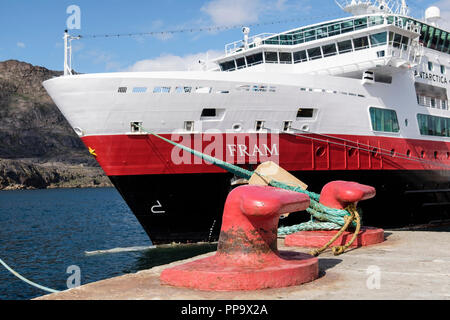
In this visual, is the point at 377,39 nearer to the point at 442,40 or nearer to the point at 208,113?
the point at 442,40

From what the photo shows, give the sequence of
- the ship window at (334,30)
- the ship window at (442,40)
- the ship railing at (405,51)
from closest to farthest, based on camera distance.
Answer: the ship railing at (405,51), the ship window at (334,30), the ship window at (442,40)

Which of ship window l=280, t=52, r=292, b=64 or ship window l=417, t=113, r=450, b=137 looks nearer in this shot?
ship window l=280, t=52, r=292, b=64

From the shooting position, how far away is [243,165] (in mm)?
15312

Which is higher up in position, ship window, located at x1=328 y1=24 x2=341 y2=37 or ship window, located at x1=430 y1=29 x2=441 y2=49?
ship window, located at x1=430 y1=29 x2=441 y2=49

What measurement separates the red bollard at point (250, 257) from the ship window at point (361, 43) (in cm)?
1493

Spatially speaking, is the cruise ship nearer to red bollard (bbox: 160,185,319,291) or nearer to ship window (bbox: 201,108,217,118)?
ship window (bbox: 201,108,217,118)

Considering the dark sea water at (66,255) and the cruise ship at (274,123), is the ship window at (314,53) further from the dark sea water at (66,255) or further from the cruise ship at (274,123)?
the dark sea water at (66,255)

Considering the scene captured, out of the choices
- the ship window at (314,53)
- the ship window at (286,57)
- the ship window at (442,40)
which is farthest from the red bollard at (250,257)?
the ship window at (442,40)

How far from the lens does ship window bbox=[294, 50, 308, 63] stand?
65.7 feet

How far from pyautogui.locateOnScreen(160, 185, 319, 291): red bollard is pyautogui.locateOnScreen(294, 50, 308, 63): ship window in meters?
15.0

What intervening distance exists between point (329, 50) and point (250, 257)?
15.9 meters

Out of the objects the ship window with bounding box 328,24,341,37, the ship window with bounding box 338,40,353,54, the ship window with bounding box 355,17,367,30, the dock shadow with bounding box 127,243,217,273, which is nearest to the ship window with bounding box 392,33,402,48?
the ship window with bounding box 355,17,367,30

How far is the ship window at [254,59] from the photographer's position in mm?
19781

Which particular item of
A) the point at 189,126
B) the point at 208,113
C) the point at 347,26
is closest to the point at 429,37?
the point at 347,26
